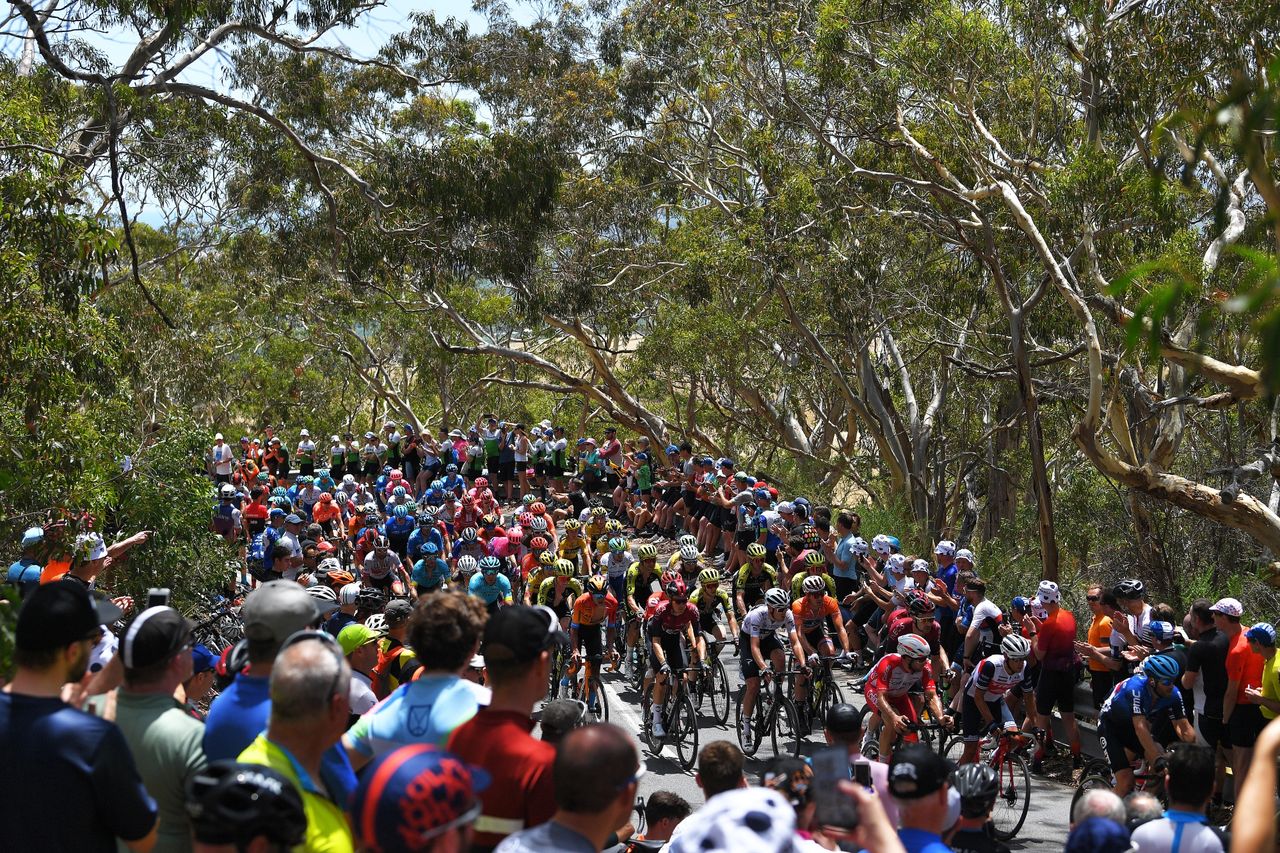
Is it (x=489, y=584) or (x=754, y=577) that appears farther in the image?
(x=754, y=577)

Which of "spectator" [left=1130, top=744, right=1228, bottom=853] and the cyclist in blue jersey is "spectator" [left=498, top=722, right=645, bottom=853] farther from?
the cyclist in blue jersey

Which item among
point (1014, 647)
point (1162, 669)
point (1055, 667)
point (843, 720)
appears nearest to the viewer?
point (843, 720)

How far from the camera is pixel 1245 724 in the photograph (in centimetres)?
995

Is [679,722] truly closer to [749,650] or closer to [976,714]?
[749,650]

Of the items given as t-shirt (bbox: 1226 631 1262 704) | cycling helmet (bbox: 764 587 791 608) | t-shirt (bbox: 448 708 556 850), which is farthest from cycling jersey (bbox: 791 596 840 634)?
t-shirt (bbox: 448 708 556 850)

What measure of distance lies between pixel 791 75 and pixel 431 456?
12.2 meters

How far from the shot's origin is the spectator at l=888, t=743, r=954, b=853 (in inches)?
181

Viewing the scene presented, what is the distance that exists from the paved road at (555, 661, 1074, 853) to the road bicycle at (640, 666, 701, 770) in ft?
0.47

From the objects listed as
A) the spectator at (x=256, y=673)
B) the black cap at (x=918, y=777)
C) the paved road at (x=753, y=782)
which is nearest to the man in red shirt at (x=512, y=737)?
the spectator at (x=256, y=673)

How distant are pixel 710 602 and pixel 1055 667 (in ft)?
12.1

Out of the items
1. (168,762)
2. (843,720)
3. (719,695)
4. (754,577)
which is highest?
(754,577)

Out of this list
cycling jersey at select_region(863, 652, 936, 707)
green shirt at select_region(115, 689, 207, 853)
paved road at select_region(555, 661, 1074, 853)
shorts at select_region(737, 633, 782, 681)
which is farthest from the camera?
shorts at select_region(737, 633, 782, 681)

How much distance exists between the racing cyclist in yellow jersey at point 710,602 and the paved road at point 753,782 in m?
1.03

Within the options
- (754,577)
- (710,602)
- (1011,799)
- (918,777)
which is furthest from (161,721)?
(754,577)
